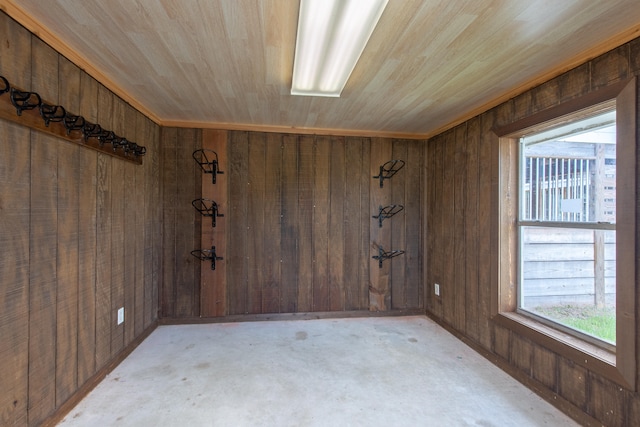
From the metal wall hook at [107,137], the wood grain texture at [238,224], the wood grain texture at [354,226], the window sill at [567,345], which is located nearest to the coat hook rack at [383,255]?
the wood grain texture at [354,226]

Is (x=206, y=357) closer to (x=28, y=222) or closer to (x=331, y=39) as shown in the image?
(x=28, y=222)

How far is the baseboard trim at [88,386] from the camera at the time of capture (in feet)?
5.30

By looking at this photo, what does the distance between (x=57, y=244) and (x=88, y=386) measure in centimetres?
102

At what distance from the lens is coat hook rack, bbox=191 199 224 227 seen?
3.07 m

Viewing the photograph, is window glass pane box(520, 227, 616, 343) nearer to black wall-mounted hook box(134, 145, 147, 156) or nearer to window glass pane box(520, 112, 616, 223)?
window glass pane box(520, 112, 616, 223)

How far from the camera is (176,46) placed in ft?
5.26

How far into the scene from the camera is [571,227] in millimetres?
1854

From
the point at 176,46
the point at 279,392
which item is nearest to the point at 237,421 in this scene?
the point at 279,392

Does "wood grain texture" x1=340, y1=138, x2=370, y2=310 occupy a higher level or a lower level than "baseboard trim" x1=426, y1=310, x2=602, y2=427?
higher

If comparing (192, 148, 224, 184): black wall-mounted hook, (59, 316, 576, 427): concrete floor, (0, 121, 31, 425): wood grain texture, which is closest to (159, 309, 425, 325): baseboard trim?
(59, 316, 576, 427): concrete floor

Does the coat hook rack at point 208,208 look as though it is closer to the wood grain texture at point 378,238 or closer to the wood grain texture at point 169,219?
the wood grain texture at point 169,219

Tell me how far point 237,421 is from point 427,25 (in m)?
2.42

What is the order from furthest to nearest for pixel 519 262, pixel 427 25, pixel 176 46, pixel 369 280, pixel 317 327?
pixel 369 280
pixel 317 327
pixel 519 262
pixel 176 46
pixel 427 25

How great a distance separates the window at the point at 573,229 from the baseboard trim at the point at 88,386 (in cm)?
305
